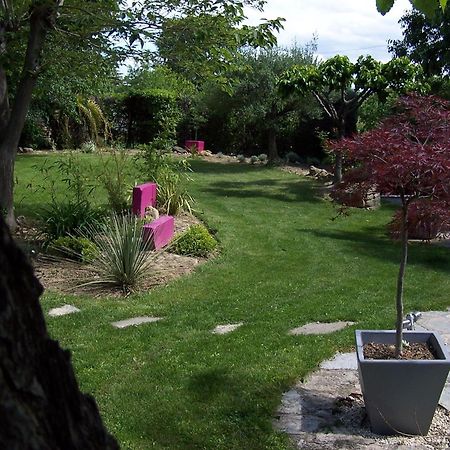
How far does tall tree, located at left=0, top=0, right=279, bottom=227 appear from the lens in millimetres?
8812

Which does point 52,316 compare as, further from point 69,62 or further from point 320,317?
point 69,62

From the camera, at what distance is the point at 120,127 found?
23.7m

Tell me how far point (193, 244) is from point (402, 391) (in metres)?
5.83

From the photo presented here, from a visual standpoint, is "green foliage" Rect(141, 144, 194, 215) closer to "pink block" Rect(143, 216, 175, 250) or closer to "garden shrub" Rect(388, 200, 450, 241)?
"pink block" Rect(143, 216, 175, 250)

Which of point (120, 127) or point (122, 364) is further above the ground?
point (120, 127)

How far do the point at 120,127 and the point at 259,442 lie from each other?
20536 millimetres

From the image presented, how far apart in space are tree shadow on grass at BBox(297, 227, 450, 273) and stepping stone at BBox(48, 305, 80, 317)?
4255 mm

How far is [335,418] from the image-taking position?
4.40m

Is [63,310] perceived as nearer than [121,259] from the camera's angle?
Yes

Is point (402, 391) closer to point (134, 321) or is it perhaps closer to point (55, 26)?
point (134, 321)

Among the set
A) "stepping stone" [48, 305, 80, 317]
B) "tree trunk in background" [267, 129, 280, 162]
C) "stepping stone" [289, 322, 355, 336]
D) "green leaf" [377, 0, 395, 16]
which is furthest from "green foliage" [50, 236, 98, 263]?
"tree trunk in background" [267, 129, 280, 162]

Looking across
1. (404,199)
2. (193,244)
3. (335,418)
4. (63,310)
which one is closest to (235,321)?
(63,310)

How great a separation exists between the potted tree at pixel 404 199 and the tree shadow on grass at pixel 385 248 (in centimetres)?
461

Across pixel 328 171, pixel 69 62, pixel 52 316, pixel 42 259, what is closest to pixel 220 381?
pixel 52 316
